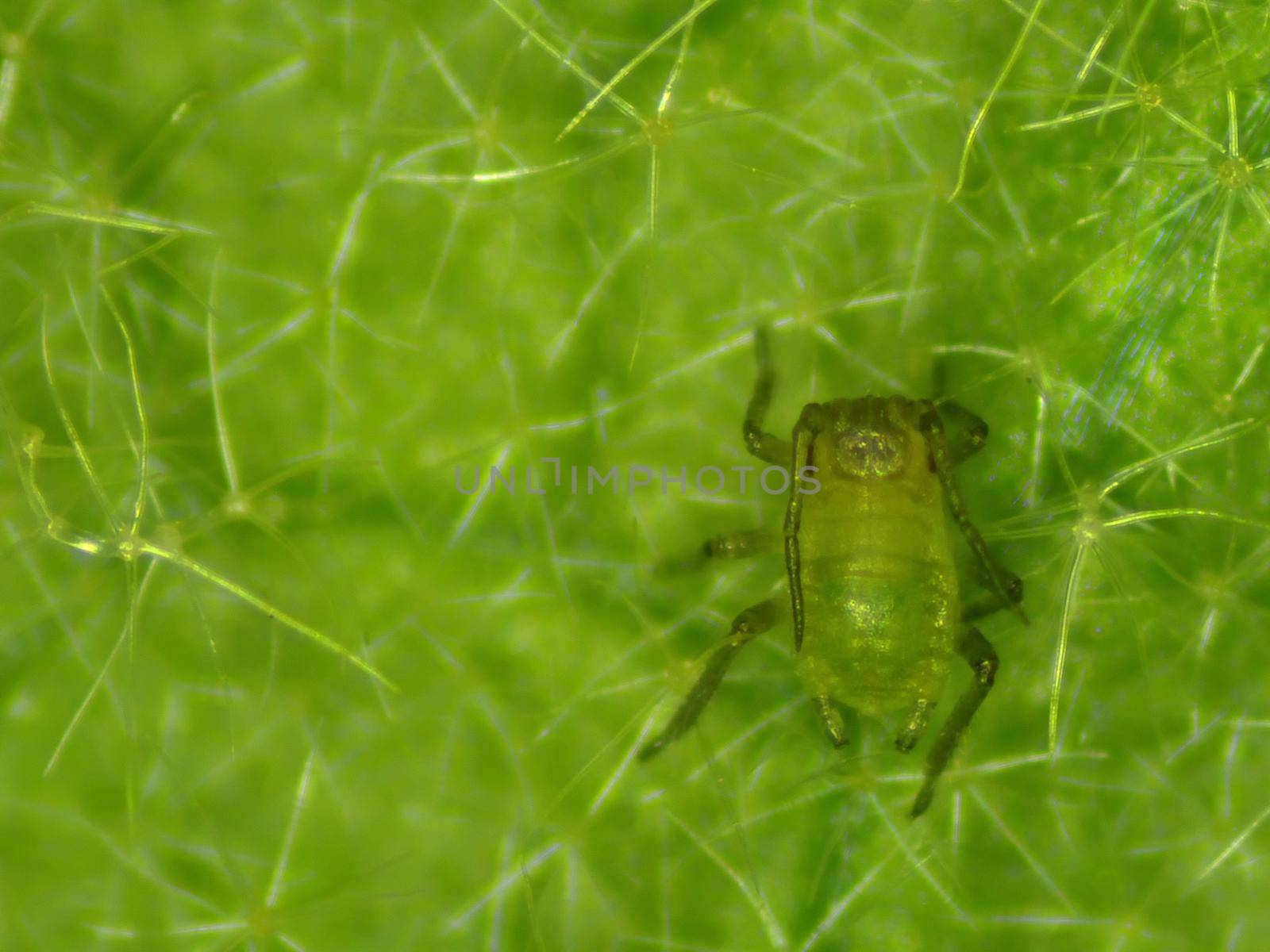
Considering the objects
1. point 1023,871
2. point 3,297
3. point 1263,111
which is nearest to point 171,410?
point 3,297

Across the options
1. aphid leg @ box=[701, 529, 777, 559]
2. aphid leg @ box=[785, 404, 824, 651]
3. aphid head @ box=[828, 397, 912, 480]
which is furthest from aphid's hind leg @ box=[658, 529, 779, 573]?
aphid head @ box=[828, 397, 912, 480]

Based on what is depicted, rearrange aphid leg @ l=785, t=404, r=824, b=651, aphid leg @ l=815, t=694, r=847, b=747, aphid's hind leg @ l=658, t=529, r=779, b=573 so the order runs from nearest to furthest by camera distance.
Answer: aphid leg @ l=785, t=404, r=824, b=651, aphid leg @ l=815, t=694, r=847, b=747, aphid's hind leg @ l=658, t=529, r=779, b=573

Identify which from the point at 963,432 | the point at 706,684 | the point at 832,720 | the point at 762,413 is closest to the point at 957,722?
the point at 832,720

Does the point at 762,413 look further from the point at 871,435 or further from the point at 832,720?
the point at 832,720

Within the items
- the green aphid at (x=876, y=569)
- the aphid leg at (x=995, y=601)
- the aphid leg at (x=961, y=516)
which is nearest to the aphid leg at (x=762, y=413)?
the green aphid at (x=876, y=569)

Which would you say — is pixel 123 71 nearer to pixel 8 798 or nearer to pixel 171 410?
pixel 171 410

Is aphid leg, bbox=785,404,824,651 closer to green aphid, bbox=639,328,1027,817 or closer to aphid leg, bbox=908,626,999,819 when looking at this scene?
green aphid, bbox=639,328,1027,817

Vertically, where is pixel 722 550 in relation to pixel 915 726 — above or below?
above
